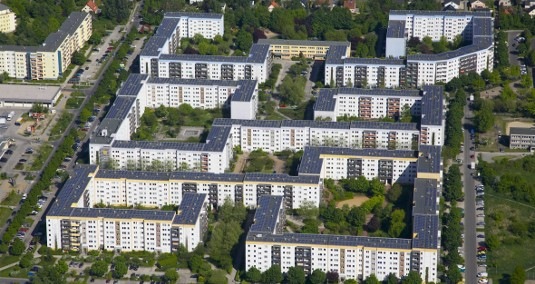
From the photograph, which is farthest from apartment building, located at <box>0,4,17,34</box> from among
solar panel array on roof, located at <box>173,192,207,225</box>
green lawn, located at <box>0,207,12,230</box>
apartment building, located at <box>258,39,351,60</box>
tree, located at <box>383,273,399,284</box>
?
tree, located at <box>383,273,399,284</box>

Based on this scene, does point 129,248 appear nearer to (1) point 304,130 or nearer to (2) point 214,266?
(2) point 214,266

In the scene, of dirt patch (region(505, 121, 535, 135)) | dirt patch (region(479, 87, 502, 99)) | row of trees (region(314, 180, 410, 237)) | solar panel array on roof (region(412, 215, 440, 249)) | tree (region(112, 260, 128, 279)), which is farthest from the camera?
dirt patch (region(479, 87, 502, 99))

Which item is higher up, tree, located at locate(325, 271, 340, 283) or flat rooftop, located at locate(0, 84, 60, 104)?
flat rooftop, located at locate(0, 84, 60, 104)

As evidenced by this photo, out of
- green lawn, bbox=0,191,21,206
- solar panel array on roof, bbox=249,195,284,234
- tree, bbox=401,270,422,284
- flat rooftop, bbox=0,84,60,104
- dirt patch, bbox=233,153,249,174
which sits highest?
solar panel array on roof, bbox=249,195,284,234

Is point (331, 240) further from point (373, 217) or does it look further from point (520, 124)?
point (520, 124)

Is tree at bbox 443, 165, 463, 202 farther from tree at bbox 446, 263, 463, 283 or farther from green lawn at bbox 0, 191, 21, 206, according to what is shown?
green lawn at bbox 0, 191, 21, 206

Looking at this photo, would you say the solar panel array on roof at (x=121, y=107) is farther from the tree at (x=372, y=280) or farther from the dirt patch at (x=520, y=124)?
the dirt patch at (x=520, y=124)
